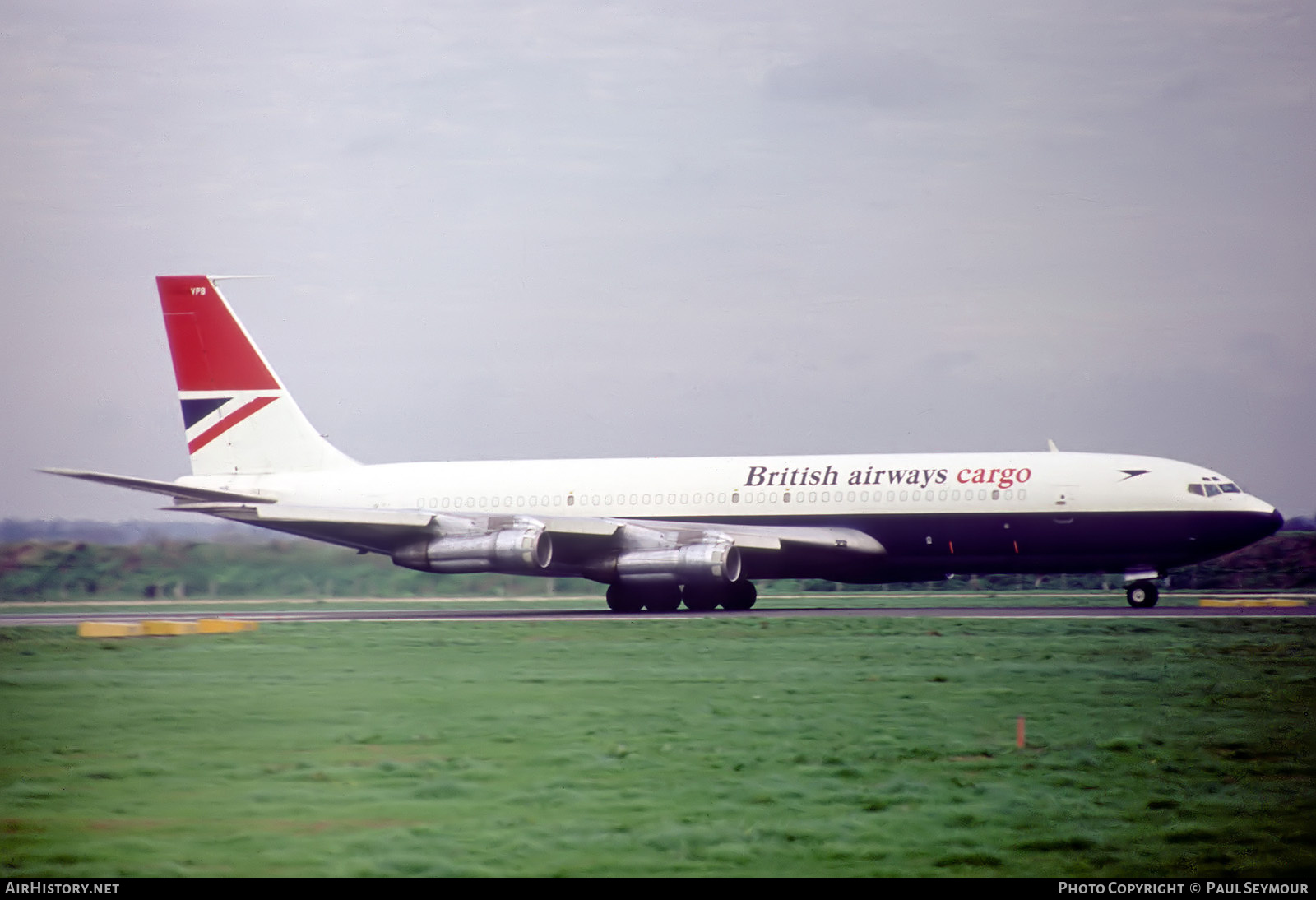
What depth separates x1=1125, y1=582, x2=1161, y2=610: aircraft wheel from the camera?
39438 millimetres

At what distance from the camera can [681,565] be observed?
3959cm

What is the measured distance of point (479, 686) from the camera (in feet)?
70.2

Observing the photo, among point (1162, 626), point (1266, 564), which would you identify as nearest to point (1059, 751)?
point (1162, 626)

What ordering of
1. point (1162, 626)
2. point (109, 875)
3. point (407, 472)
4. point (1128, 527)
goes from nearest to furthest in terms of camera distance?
point (109, 875) → point (1162, 626) → point (1128, 527) → point (407, 472)

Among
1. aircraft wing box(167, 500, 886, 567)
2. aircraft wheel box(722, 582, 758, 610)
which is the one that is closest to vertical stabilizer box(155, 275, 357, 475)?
aircraft wing box(167, 500, 886, 567)

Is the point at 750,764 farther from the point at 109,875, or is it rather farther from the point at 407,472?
the point at 407,472

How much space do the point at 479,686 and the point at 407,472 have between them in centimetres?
2594

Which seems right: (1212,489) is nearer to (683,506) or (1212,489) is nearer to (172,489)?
(683,506)

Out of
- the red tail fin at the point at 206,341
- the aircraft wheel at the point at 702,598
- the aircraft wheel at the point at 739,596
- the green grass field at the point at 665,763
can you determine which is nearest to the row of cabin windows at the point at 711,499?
the aircraft wheel at the point at 739,596

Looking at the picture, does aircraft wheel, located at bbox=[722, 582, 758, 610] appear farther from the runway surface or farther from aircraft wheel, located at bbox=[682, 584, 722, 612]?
the runway surface

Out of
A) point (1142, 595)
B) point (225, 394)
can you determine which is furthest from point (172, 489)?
point (1142, 595)

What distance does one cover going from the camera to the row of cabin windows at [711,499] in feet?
130

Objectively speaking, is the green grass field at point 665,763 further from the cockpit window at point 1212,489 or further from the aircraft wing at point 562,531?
the aircraft wing at point 562,531

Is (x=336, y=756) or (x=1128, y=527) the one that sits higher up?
(x=1128, y=527)
